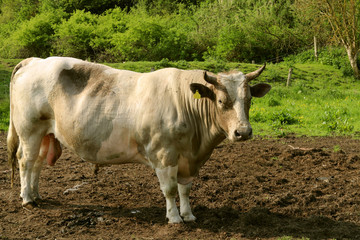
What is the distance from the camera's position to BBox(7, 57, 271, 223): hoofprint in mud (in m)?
5.45

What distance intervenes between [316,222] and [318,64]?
2551 cm

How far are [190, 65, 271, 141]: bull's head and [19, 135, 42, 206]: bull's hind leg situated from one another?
8.70ft

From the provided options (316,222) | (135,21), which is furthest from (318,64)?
(316,222)

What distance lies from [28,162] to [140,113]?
211 centimetres

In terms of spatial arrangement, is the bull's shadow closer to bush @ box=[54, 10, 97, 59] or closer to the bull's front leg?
the bull's front leg

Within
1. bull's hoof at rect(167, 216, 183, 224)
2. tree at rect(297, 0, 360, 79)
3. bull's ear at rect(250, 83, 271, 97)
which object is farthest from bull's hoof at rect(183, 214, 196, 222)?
tree at rect(297, 0, 360, 79)

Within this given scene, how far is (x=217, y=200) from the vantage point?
6695 millimetres

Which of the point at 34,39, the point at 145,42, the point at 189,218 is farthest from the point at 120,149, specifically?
the point at 34,39

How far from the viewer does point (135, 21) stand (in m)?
33.8

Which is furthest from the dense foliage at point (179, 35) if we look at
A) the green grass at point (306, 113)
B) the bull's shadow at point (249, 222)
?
the bull's shadow at point (249, 222)

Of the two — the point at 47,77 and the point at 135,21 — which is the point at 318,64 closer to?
the point at 135,21

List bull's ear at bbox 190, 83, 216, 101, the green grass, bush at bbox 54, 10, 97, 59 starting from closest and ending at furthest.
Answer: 1. bull's ear at bbox 190, 83, 216, 101
2. the green grass
3. bush at bbox 54, 10, 97, 59

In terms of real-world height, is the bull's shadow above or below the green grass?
above

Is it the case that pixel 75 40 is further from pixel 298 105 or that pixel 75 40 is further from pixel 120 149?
pixel 120 149
